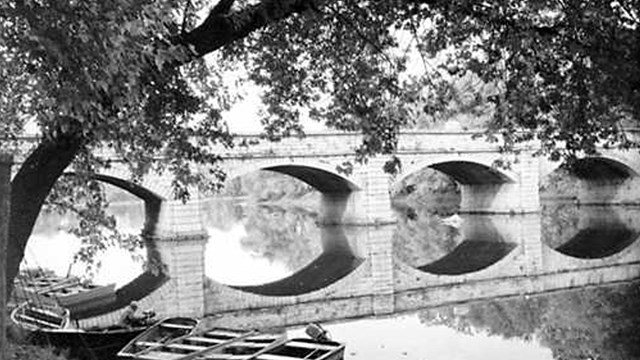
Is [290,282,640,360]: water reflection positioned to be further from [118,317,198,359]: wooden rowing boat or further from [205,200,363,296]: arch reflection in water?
[205,200,363,296]: arch reflection in water

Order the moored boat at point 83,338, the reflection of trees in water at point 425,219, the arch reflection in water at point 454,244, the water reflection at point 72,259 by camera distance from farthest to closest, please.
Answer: the reflection of trees in water at point 425,219 < the arch reflection in water at point 454,244 < the water reflection at point 72,259 < the moored boat at point 83,338

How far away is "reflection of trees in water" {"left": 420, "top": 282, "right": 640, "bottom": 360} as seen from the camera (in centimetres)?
1198

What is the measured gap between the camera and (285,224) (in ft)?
142

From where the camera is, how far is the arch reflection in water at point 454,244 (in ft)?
75.6

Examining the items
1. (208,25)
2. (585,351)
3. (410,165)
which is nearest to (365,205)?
(410,165)

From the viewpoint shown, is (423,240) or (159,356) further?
(423,240)

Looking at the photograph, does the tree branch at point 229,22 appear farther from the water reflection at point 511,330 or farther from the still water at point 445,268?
the water reflection at point 511,330

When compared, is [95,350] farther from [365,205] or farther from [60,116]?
[365,205]

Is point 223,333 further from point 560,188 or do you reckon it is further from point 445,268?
point 560,188

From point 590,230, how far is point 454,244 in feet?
24.7

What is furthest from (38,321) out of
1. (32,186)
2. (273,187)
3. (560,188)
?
(273,187)

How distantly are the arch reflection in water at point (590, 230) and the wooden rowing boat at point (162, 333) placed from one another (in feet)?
53.1

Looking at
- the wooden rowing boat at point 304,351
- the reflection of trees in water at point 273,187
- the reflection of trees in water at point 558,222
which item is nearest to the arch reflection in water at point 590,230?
the reflection of trees in water at point 558,222

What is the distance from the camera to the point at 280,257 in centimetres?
2834
